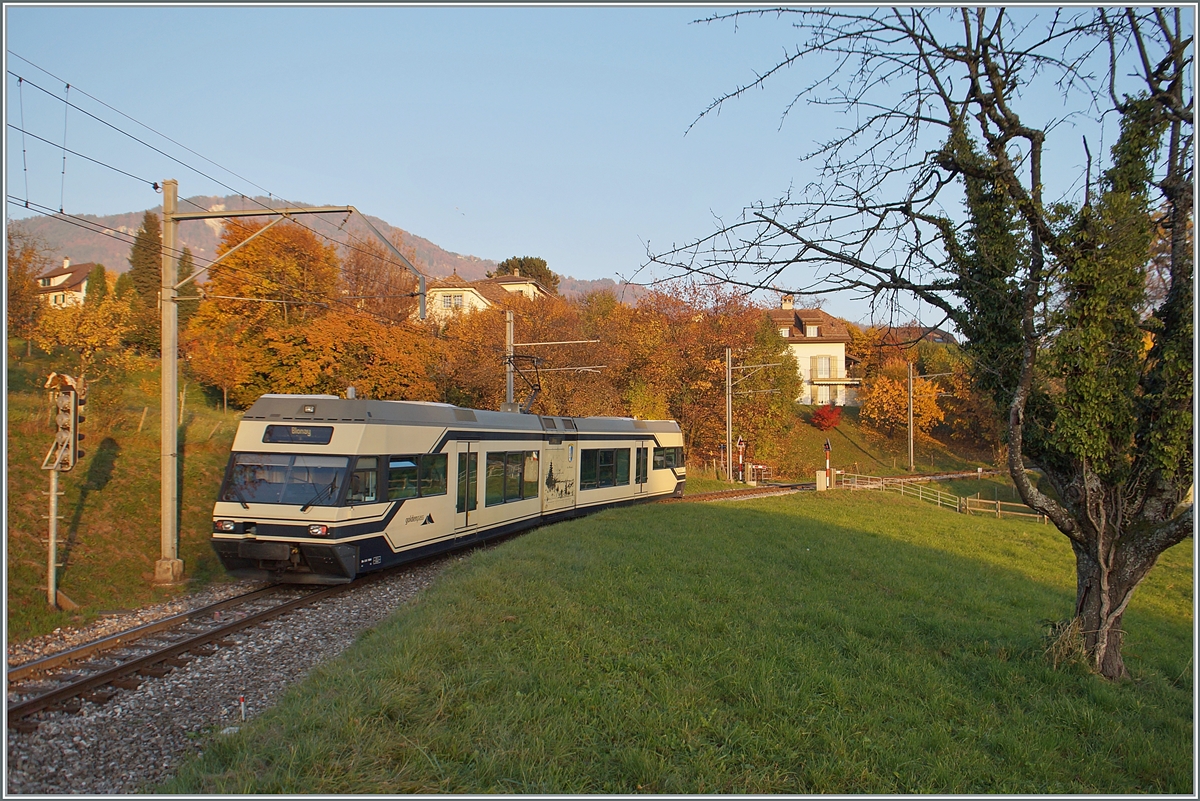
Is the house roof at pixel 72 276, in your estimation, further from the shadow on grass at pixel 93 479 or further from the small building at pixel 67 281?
the shadow on grass at pixel 93 479

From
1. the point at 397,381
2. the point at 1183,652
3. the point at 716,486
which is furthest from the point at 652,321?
the point at 1183,652

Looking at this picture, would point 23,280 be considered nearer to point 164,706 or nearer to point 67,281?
point 164,706

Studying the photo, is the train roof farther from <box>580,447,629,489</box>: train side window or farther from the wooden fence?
the wooden fence

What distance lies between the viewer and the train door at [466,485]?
45.1ft

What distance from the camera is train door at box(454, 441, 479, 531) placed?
1374 centimetres

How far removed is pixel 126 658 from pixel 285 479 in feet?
12.1

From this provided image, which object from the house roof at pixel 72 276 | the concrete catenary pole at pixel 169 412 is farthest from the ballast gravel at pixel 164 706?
the house roof at pixel 72 276

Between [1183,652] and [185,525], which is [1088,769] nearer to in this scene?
→ [1183,652]

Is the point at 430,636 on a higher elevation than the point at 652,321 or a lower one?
lower

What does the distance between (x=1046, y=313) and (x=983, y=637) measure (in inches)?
153

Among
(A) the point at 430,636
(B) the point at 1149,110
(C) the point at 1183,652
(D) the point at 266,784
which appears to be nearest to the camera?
(D) the point at 266,784

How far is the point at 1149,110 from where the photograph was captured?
20.4ft

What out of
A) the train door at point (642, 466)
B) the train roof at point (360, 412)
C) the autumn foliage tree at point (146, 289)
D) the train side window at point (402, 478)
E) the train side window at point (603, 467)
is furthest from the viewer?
the autumn foliage tree at point (146, 289)

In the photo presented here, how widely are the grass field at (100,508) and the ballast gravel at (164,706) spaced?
1.47 m
